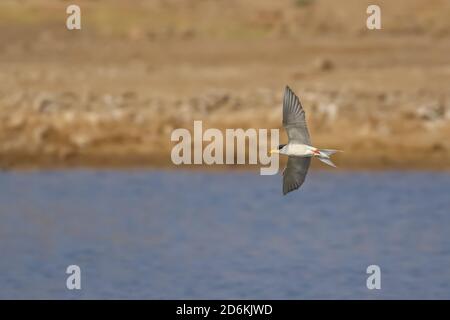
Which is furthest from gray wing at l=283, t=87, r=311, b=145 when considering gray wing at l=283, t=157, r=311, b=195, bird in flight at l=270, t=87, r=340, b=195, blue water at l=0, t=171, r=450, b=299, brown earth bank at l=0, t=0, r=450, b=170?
brown earth bank at l=0, t=0, r=450, b=170

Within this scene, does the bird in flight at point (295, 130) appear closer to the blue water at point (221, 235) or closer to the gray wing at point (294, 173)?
the gray wing at point (294, 173)

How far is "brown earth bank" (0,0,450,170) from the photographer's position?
25.1m

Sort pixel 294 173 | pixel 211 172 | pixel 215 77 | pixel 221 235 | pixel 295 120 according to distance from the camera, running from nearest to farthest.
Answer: pixel 295 120
pixel 294 173
pixel 221 235
pixel 211 172
pixel 215 77

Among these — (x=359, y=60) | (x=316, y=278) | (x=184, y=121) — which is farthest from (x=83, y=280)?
(x=359, y=60)

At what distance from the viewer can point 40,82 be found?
91.5ft

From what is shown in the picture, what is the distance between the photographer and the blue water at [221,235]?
1942 cm

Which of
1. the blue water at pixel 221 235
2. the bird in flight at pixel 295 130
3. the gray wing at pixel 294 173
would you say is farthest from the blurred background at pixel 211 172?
the bird in flight at pixel 295 130

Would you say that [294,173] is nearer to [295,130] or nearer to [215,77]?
[295,130]

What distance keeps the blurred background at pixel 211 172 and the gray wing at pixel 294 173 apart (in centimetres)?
394

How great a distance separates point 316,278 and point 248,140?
5492 millimetres

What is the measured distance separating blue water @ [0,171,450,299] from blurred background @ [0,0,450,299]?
4cm

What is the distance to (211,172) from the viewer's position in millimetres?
25031

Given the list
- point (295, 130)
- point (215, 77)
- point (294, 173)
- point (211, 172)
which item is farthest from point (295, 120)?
point (215, 77)

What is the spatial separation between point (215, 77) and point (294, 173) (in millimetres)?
13322
